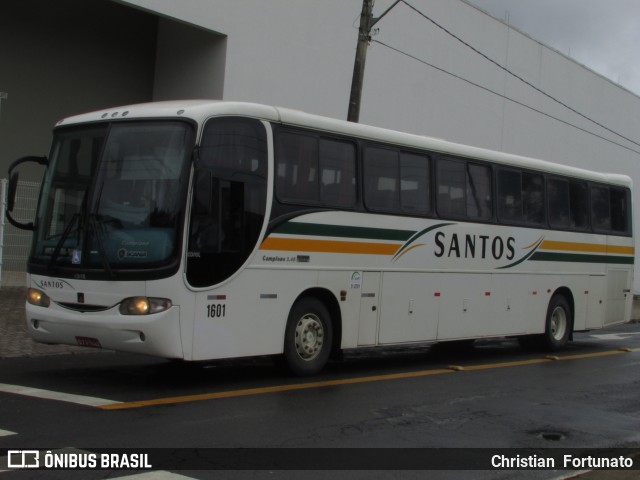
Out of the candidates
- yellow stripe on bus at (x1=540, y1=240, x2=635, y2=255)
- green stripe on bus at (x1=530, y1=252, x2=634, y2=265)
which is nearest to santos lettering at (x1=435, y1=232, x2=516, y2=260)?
green stripe on bus at (x1=530, y1=252, x2=634, y2=265)

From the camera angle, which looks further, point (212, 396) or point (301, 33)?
point (301, 33)

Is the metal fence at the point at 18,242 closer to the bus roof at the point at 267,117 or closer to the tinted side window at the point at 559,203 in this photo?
the bus roof at the point at 267,117

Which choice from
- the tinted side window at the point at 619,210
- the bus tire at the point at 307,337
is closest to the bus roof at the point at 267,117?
the bus tire at the point at 307,337

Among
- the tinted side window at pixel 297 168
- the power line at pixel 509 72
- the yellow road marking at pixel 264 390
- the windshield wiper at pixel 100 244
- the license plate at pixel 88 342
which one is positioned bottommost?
the yellow road marking at pixel 264 390

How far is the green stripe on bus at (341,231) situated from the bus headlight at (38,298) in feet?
9.03

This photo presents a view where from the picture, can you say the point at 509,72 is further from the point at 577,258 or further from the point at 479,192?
the point at 479,192

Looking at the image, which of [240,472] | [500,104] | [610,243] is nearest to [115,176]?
[240,472]

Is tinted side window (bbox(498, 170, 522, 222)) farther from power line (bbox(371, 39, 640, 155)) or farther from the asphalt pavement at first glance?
power line (bbox(371, 39, 640, 155))

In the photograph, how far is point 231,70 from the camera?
1978 cm

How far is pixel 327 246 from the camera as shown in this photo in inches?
422

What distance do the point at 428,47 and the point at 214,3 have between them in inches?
415

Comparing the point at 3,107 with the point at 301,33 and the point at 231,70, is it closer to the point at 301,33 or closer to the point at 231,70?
the point at 231,70

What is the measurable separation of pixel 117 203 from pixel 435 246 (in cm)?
521

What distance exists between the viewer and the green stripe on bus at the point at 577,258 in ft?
48.6
